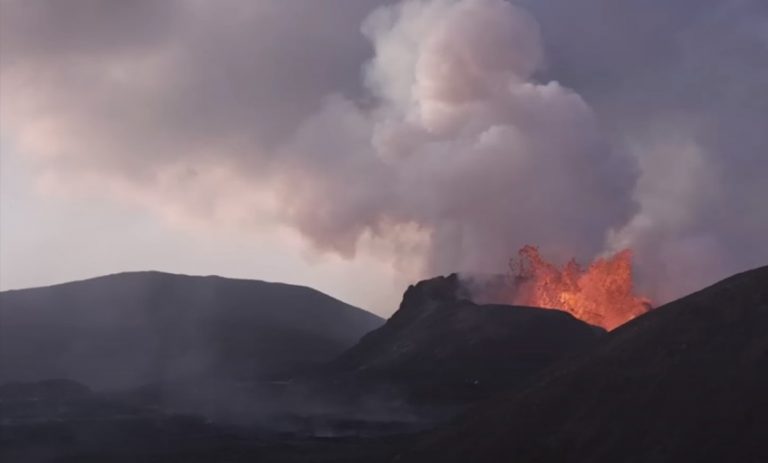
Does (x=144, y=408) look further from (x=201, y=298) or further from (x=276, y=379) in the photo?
(x=201, y=298)

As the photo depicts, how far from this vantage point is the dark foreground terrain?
43.1 meters

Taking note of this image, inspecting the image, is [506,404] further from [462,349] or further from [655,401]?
[462,349]

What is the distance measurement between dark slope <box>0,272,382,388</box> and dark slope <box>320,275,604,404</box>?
2136 cm

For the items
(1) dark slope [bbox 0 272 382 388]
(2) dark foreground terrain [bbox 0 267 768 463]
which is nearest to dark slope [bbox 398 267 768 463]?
(2) dark foreground terrain [bbox 0 267 768 463]

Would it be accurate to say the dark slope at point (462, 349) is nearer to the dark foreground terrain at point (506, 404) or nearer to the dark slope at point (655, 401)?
the dark foreground terrain at point (506, 404)

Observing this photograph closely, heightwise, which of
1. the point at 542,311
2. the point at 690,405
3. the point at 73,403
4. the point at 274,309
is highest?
the point at 274,309

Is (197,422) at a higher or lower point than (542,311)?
lower

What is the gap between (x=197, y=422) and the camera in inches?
2953

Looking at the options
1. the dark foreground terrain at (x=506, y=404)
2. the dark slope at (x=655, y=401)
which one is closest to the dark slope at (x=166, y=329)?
the dark foreground terrain at (x=506, y=404)

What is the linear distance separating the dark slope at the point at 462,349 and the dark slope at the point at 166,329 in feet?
70.1

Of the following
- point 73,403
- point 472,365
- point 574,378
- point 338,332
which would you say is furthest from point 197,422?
point 338,332

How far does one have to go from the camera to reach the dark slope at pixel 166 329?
415ft

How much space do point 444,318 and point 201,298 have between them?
236ft

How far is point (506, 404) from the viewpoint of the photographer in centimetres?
5216
